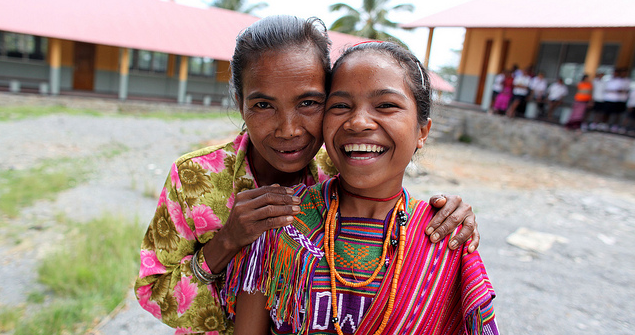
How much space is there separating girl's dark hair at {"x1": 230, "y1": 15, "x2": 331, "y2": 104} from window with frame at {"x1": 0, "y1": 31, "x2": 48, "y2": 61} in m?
16.5

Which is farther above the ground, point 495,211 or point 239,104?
point 239,104

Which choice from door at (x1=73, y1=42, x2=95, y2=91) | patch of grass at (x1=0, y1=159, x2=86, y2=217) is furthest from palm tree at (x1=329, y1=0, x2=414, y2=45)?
patch of grass at (x1=0, y1=159, x2=86, y2=217)

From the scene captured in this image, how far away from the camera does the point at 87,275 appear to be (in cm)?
359

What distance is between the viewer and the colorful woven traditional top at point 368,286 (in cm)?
132

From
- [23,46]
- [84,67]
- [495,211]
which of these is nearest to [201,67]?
[84,67]

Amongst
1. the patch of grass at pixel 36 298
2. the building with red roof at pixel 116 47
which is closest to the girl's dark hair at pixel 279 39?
the patch of grass at pixel 36 298

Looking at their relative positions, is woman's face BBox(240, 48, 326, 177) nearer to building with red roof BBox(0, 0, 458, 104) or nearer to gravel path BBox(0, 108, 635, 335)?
gravel path BBox(0, 108, 635, 335)

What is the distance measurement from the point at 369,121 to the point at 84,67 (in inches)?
693

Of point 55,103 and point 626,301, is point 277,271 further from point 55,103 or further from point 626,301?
point 55,103

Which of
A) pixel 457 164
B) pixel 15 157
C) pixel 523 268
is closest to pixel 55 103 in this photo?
pixel 15 157

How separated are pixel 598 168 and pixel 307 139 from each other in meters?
11.2

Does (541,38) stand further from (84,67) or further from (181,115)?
(84,67)

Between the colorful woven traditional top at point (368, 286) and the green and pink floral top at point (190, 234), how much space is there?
1.06 ft

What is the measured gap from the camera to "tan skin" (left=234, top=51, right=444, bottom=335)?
1.31 meters
